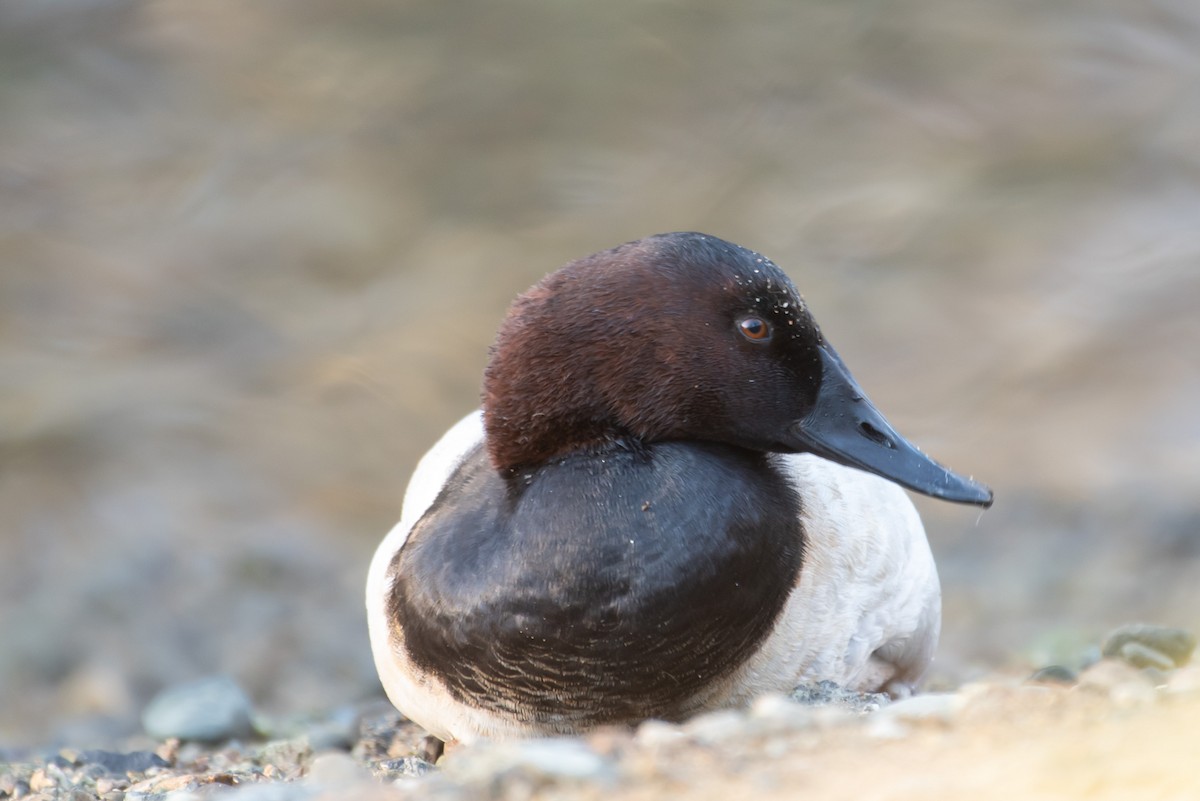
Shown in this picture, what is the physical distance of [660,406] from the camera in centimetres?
372

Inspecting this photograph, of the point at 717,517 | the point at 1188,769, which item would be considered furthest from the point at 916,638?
the point at 1188,769

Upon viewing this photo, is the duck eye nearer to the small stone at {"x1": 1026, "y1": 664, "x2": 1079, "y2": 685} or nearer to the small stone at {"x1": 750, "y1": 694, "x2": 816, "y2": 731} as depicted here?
the small stone at {"x1": 750, "y1": 694, "x2": 816, "y2": 731}

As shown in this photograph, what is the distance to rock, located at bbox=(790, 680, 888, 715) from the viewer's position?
3783 mm

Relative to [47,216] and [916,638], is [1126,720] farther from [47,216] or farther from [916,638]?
[47,216]

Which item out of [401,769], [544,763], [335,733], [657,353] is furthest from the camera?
[335,733]

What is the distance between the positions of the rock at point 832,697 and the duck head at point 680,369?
1.96 ft

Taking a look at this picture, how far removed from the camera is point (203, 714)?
5730 millimetres

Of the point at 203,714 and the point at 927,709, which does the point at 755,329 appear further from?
the point at 203,714

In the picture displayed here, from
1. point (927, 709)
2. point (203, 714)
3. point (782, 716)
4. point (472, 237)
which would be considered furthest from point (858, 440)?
point (472, 237)

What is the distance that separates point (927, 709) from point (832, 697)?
0.83m

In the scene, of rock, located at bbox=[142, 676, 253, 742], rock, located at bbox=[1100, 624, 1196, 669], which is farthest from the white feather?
rock, located at bbox=[142, 676, 253, 742]

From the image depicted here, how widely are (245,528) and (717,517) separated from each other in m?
4.73

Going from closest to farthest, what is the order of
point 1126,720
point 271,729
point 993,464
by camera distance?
point 1126,720 < point 271,729 < point 993,464

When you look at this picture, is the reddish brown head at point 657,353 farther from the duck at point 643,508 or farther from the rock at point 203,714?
the rock at point 203,714
